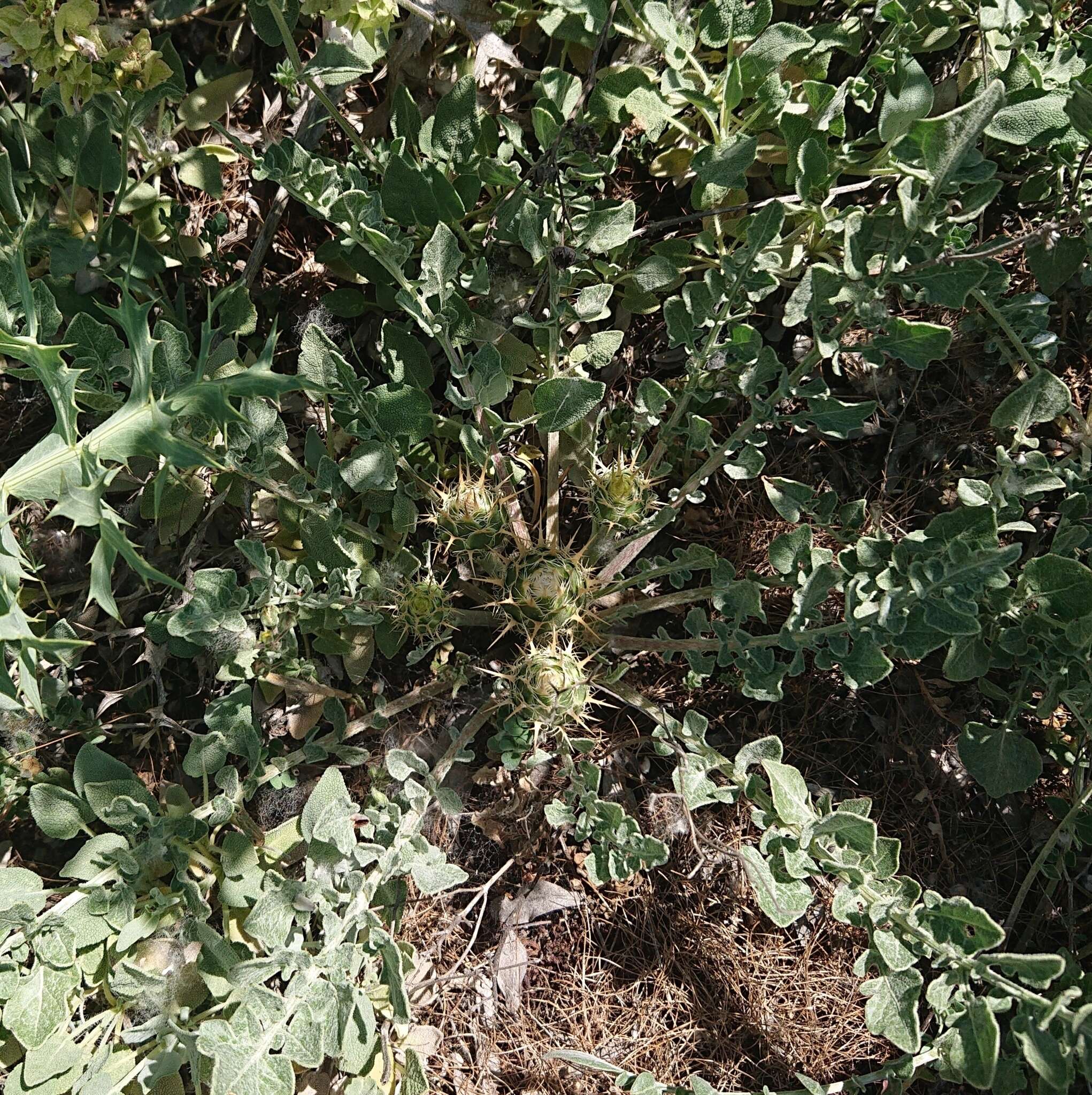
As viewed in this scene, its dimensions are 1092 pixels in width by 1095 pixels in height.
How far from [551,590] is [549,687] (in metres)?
0.25

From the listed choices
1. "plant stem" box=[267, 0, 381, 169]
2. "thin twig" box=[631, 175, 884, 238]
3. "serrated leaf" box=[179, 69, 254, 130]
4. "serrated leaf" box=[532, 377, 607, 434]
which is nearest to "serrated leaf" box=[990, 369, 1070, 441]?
"thin twig" box=[631, 175, 884, 238]

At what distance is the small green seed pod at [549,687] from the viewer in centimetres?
182

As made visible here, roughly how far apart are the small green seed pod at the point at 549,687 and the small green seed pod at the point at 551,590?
106mm

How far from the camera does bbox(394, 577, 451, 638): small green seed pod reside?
1.88m

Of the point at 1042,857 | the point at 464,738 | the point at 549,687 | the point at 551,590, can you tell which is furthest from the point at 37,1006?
the point at 1042,857

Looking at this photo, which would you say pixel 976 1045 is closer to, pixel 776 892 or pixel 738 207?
pixel 776 892

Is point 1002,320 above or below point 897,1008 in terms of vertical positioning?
above

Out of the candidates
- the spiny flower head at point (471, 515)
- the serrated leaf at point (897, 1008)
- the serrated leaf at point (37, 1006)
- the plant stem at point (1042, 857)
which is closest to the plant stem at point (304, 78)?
the spiny flower head at point (471, 515)

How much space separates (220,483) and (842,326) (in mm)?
1300

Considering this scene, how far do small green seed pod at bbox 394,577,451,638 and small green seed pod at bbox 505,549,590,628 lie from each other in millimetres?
157

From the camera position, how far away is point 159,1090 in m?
1.97

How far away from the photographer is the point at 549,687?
1815 millimetres

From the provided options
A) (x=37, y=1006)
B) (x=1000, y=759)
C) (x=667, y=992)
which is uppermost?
(x=37, y=1006)

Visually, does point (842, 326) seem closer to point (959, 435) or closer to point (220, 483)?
point (959, 435)
